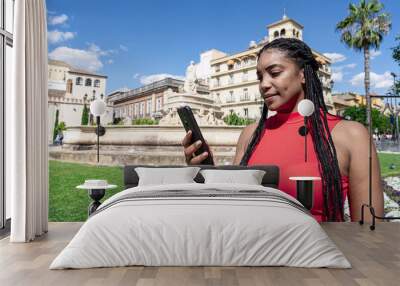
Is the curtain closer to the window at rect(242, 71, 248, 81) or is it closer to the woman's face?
the woman's face

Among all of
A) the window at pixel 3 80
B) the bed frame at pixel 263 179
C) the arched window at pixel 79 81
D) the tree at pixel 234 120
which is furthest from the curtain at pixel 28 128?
the arched window at pixel 79 81

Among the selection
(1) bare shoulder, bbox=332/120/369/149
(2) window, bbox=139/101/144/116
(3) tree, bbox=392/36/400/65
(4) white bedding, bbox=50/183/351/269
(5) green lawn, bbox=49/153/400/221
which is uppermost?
(3) tree, bbox=392/36/400/65

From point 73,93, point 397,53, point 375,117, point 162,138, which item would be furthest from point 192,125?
point 73,93

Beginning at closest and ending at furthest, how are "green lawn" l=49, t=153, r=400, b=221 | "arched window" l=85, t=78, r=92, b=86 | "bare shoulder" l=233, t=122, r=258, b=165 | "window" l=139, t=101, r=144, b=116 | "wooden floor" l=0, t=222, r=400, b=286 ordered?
"wooden floor" l=0, t=222, r=400, b=286 < "bare shoulder" l=233, t=122, r=258, b=165 < "green lawn" l=49, t=153, r=400, b=221 < "window" l=139, t=101, r=144, b=116 < "arched window" l=85, t=78, r=92, b=86

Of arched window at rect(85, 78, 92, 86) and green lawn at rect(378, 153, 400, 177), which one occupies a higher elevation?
arched window at rect(85, 78, 92, 86)

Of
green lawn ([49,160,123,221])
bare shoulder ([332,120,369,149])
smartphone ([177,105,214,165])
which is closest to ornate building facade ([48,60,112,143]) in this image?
green lawn ([49,160,123,221])

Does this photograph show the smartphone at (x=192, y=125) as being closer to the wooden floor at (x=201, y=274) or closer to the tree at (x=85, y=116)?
the wooden floor at (x=201, y=274)

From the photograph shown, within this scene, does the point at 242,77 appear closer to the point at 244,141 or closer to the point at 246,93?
the point at 246,93

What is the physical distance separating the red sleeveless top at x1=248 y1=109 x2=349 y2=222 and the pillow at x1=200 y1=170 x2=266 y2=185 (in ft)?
1.23

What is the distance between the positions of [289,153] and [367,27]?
338 centimetres

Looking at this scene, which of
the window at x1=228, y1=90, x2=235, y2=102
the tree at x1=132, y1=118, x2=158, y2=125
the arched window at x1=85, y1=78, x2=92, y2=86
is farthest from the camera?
the arched window at x1=85, y1=78, x2=92, y2=86

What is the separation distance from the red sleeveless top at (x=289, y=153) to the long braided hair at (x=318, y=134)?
52mm

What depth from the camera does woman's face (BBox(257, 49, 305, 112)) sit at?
Answer: 15.2 ft

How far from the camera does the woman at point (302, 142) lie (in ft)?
14.3
